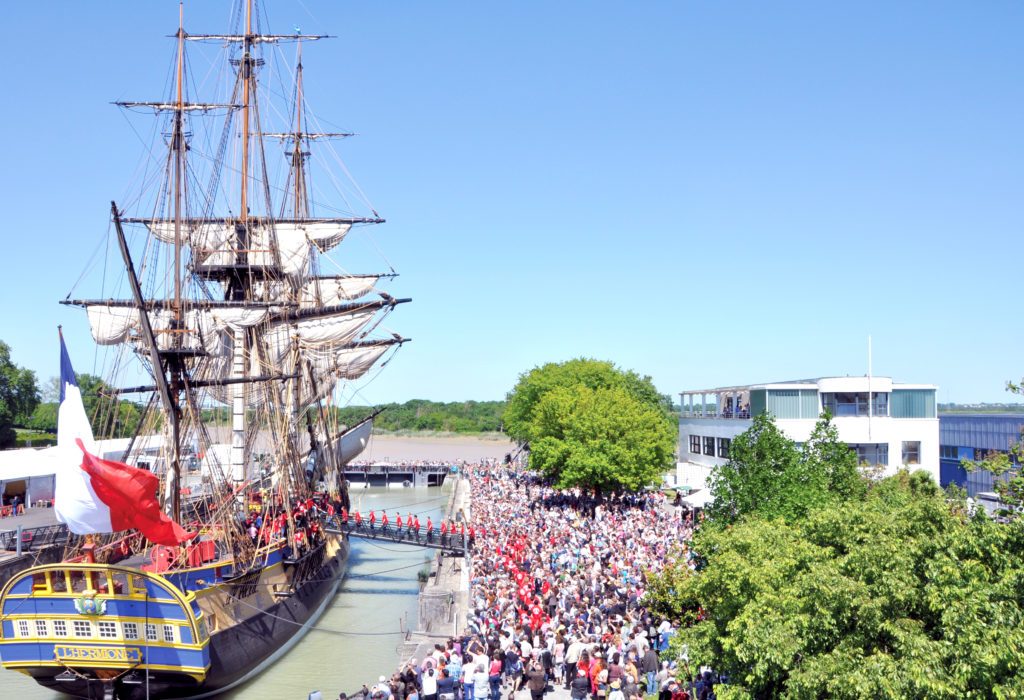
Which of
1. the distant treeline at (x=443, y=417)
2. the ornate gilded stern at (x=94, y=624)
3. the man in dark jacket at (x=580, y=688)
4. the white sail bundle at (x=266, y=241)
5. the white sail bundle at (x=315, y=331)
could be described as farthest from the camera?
the distant treeline at (x=443, y=417)

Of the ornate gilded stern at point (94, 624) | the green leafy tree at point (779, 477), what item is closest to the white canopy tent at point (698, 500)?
the green leafy tree at point (779, 477)

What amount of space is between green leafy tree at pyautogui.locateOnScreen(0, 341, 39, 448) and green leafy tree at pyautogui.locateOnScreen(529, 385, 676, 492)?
4784cm

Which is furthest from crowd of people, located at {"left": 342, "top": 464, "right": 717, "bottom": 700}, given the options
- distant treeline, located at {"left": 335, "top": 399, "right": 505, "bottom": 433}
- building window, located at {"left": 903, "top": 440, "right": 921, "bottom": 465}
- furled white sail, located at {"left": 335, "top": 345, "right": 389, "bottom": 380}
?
distant treeline, located at {"left": 335, "top": 399, "right": 505, "bottom": 433}

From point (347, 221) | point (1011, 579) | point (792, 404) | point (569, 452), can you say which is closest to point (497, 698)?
point (1011, 579)

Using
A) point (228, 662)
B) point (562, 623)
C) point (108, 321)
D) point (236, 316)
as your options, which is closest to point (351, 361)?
point (236, 316)

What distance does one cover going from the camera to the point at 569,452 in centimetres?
4709

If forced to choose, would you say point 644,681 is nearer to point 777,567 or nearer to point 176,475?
point 777,567

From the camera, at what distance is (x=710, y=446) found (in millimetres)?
47688

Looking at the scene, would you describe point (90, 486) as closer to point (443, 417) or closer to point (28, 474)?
point (28, 474)

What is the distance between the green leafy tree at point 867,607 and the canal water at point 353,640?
509 inches

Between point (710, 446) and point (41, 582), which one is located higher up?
point (710, 446)

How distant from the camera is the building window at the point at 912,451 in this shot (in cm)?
3950

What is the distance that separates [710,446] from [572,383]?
2382 cm

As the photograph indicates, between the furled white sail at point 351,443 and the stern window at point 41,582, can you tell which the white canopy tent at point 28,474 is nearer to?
the furled white sail at point 351,443
